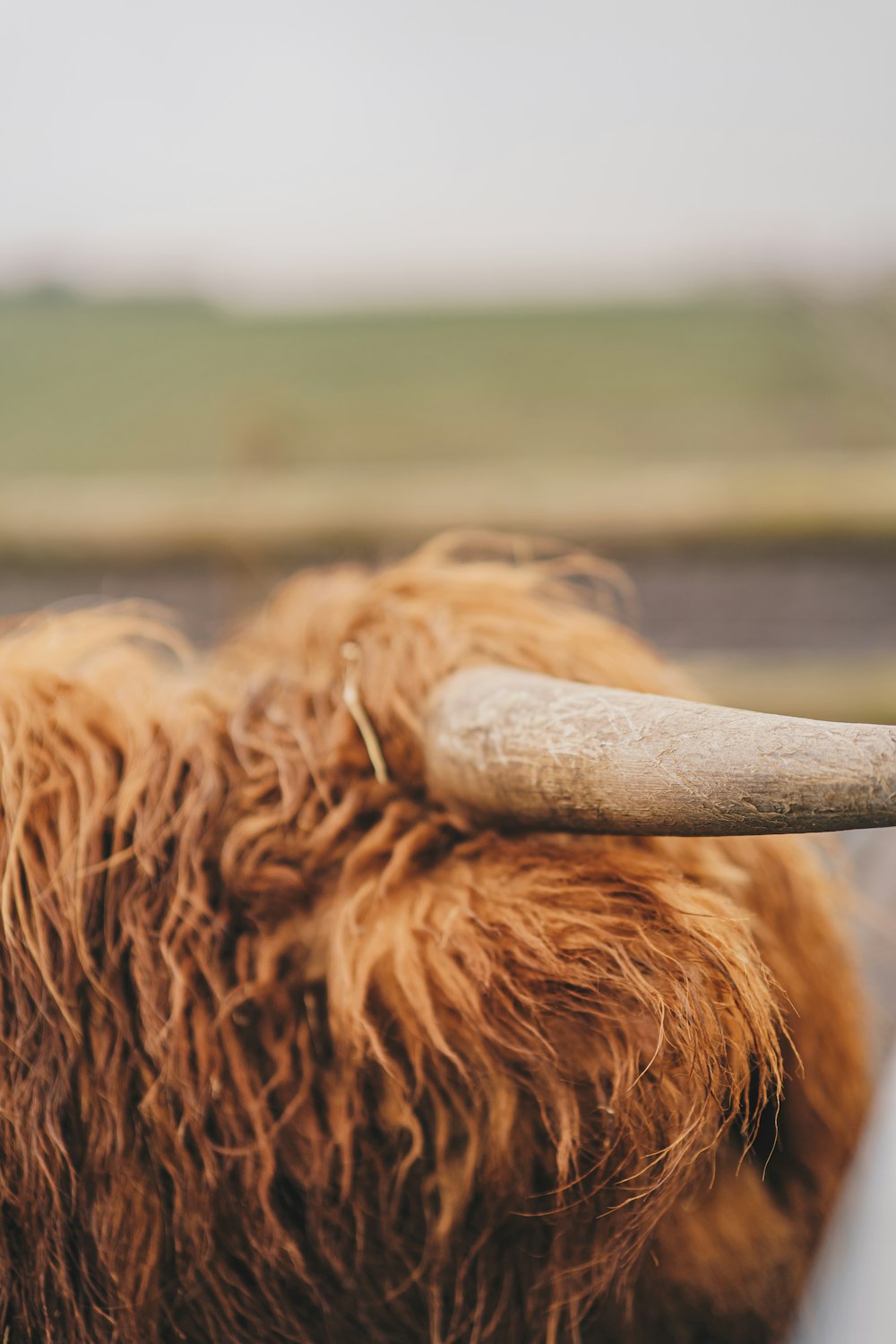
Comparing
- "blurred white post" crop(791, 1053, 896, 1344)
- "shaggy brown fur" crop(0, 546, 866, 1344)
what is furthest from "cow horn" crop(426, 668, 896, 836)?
"blurred white post" crop(791, 1053, 896, 1344)

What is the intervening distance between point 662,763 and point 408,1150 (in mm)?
268

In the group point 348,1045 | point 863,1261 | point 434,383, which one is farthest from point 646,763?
point 434,383

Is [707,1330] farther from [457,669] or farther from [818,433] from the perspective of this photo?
[818,433]

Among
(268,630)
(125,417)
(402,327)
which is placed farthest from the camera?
(402,327)

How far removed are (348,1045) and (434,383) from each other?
262 inches

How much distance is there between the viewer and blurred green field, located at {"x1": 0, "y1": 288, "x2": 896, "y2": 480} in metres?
5.48

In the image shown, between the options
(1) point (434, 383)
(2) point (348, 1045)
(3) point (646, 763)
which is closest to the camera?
(3) point (646, 763)

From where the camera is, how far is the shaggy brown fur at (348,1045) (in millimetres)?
459

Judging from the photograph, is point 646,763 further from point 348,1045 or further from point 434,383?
point 434,383

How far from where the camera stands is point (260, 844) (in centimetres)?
54

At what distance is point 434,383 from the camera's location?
22.3ft

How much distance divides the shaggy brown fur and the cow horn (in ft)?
0.18

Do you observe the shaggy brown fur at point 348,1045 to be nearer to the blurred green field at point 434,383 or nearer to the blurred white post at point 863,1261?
the blurred white post at point 863,1261

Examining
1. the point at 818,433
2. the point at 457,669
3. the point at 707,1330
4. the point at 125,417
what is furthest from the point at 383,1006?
the point at 125,417
